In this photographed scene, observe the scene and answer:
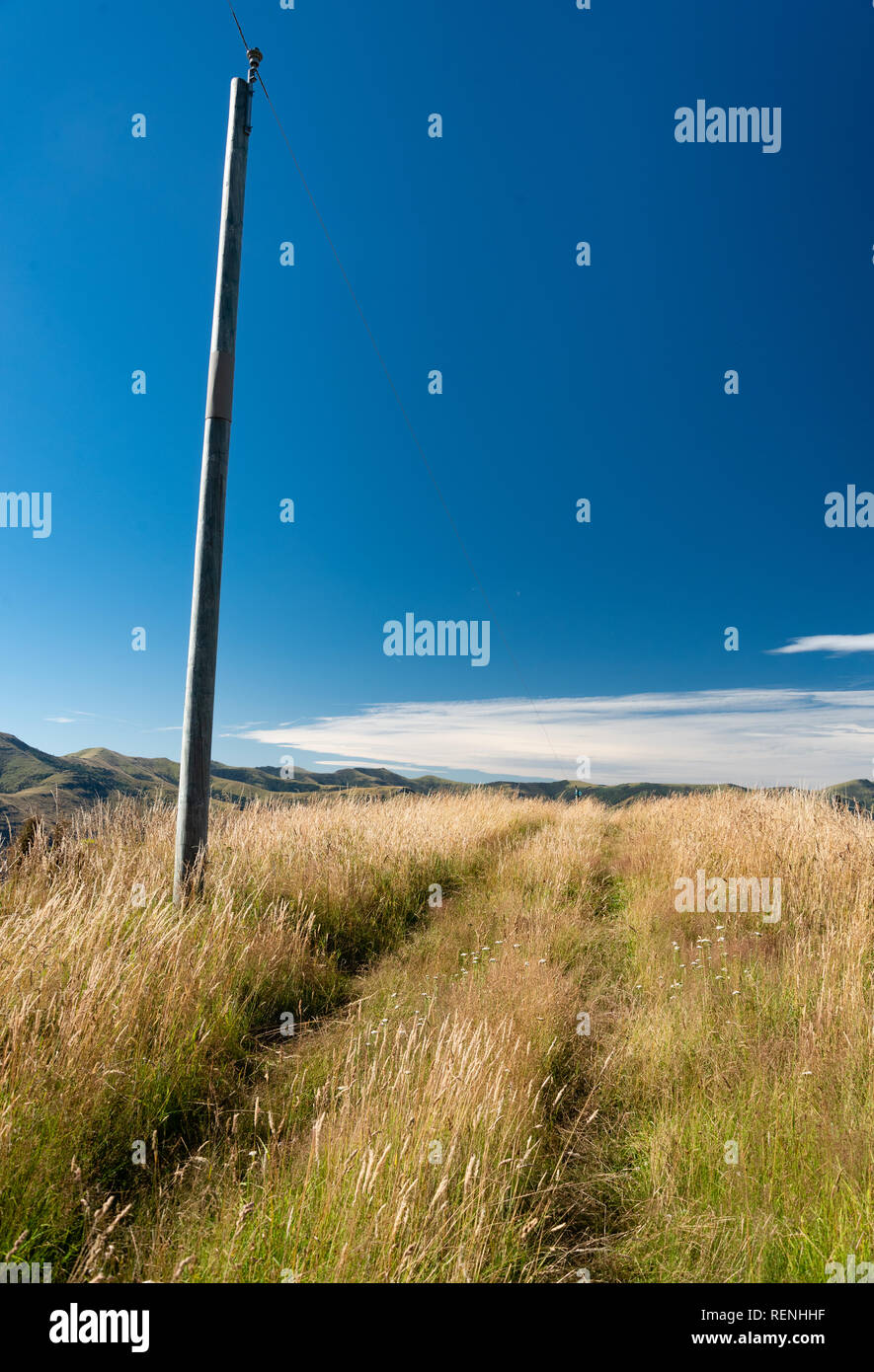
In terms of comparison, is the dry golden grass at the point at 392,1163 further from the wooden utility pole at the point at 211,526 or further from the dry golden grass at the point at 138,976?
the wooden utility pole at the point at 211,526

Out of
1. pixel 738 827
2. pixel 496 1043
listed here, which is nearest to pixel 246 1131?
pixel 496 1043

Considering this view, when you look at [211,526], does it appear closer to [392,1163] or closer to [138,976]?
[138,976]

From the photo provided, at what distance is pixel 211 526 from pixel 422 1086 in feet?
15.3

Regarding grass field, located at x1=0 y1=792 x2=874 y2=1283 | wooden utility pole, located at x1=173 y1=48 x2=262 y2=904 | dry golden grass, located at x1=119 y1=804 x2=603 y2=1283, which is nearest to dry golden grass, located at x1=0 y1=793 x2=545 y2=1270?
grass field, located at x1=0 y1=792 x2=874 y2=1283

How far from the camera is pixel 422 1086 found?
9.18 feet

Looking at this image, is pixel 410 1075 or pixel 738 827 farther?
pixel 738 827

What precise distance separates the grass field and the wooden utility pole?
2.09 ft

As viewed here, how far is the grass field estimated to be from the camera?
212 cm

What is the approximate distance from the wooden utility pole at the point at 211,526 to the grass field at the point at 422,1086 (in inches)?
25.1

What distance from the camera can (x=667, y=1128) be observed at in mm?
2859

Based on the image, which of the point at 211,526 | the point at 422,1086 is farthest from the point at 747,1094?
the point at 211,526

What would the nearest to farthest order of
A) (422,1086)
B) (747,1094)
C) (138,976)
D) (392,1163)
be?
(392,1163), (422,1086), (747,1094), (138,976)
